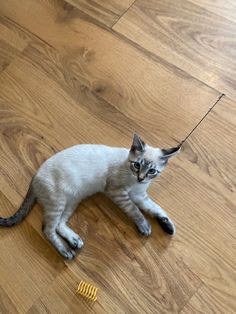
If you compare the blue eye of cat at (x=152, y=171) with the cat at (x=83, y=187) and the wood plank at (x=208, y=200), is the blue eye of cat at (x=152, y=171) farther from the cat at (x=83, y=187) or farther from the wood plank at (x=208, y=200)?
the wood plank at (x=208, y=200)

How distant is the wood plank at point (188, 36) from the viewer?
57.5 inches

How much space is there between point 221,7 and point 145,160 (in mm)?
768

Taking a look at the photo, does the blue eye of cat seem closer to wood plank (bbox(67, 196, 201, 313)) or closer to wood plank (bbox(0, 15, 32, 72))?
wood plank (bbox(67, 196, 201, 313))

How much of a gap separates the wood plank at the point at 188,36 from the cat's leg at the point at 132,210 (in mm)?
524

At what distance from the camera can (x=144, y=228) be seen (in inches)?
49.6

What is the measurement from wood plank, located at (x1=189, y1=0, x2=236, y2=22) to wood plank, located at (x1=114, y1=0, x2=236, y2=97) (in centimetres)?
2

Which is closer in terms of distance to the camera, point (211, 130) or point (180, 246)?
point (180, 246)

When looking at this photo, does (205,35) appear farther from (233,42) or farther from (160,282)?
(160,282)

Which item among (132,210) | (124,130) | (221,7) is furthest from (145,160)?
(221,7)

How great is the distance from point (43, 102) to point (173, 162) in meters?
0.54

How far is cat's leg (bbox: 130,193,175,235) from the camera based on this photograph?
1.26 metres

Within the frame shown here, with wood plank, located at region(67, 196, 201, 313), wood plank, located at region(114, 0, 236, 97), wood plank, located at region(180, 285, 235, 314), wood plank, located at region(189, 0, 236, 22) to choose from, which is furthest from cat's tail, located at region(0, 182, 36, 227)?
wood plank, located at region(189, 0, 236, 22)

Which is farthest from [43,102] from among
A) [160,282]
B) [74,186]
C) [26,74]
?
[160,282]

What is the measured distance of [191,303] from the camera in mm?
1186
